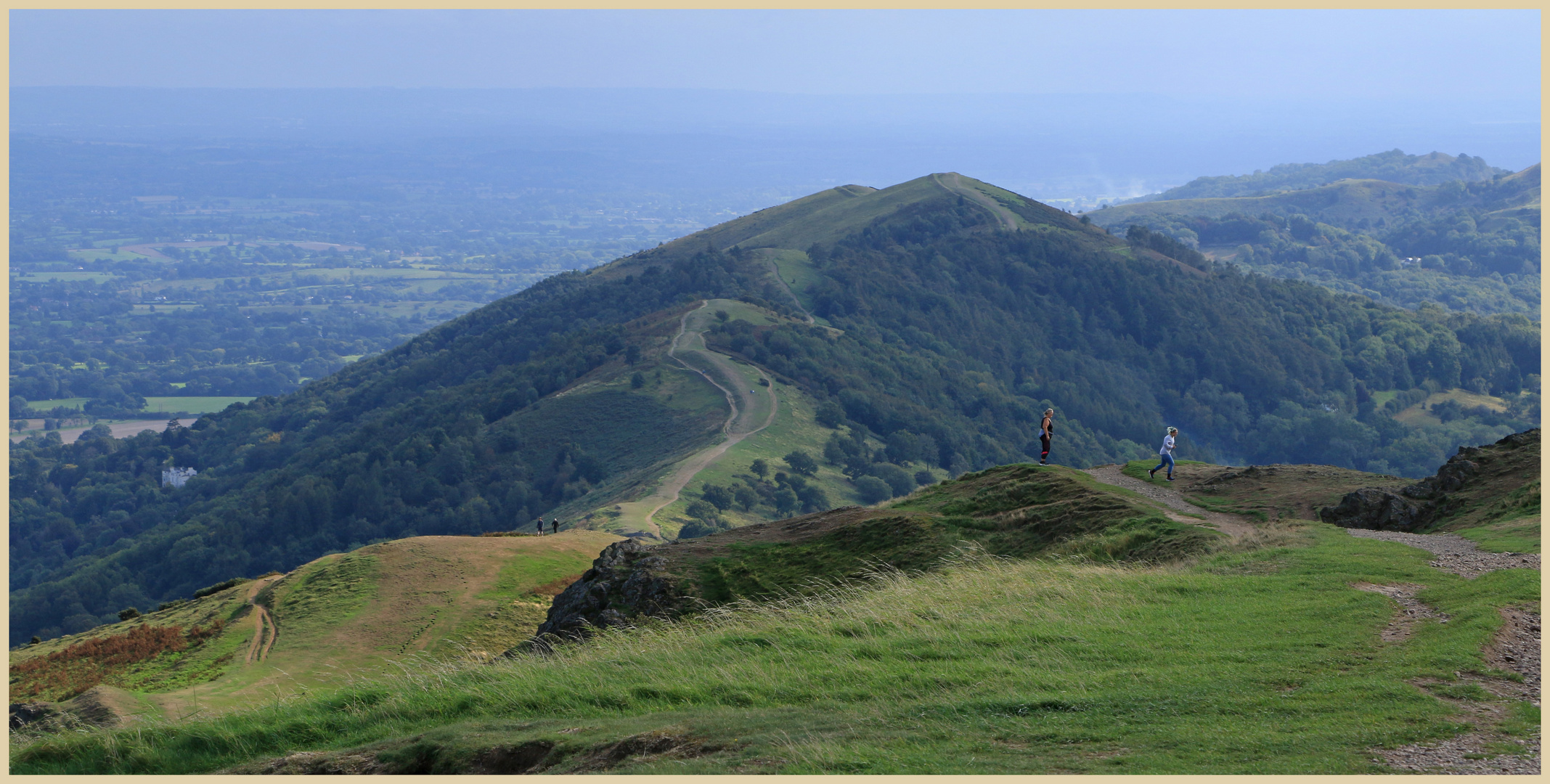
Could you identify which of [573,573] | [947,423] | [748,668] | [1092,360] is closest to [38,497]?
[947,423]

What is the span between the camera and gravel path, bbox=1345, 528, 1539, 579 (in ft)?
50.4

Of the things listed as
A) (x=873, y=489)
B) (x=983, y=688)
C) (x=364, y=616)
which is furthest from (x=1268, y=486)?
(x=873, y=489)

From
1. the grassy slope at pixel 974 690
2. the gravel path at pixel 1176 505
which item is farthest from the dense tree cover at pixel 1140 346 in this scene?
the grassy slope at pixel 974 690

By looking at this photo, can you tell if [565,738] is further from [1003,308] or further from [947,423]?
[1003,308]

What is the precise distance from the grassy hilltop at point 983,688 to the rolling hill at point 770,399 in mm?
43226

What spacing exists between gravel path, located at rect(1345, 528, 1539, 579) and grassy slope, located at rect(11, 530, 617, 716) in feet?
68.5

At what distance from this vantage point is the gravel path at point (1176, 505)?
21.3 m

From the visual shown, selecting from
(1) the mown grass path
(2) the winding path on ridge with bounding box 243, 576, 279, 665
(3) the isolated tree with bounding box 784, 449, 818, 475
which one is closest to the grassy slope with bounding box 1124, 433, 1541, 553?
(2) the winding path on ridge with bounding box 243, 576, 279, 665

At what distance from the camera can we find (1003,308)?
16288 centimetres

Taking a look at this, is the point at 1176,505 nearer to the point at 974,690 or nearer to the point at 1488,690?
the point at 1488,690

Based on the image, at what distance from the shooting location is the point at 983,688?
447 inches

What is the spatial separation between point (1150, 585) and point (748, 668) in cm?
644

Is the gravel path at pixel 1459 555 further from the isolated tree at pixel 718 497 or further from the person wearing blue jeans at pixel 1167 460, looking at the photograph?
the isolated tree at pixel 718 497

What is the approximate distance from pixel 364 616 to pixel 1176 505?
78.6ft
